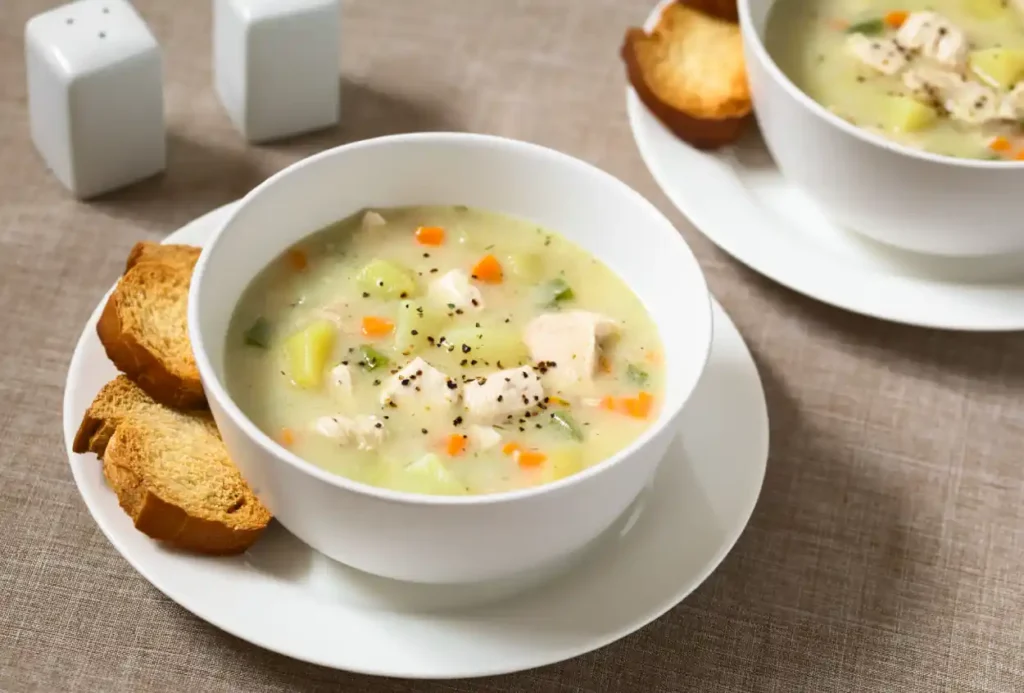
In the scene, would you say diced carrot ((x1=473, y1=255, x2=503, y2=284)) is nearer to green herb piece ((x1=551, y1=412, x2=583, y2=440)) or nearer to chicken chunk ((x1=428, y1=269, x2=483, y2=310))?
chicken chunk ((x1=428, y1=269, x2=483, y2=310))

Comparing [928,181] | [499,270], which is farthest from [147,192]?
[928,181]

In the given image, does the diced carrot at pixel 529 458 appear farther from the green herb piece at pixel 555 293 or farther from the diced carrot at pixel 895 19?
the diced carrot at pixel 895 19

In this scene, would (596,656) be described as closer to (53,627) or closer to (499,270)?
(499,270)

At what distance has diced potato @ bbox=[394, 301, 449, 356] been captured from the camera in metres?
1.93

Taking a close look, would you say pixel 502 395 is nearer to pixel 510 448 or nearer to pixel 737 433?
pixel 510 448

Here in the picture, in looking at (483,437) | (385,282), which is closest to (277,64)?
(385,282)

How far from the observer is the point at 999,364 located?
235 centimetres

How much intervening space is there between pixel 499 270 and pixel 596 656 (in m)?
0.61

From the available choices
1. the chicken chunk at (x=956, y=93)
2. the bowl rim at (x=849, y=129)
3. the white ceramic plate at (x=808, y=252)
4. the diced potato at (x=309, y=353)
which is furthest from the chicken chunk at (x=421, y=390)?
the chicken chunk at (x=956, y=93)

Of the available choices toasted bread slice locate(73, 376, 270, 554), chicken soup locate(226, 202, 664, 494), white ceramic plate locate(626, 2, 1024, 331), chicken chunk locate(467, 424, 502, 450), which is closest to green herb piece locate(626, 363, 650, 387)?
chicken soup locate(226, 202, 664, 494)

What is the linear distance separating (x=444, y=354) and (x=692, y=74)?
0.96 m

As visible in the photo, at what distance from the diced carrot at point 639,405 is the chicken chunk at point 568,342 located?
69mm

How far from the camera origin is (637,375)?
1.93 metres

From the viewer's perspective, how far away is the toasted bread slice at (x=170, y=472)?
172 centimetres
